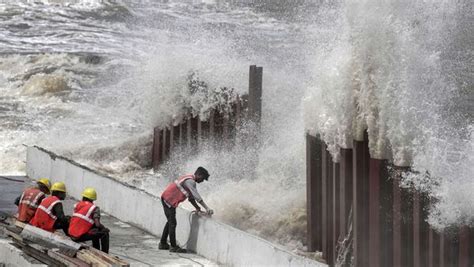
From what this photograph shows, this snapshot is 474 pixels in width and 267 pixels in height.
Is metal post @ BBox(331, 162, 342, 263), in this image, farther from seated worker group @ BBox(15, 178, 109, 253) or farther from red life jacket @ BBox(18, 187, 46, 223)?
red life jacket @ BBox(18, 187, 46, 223)

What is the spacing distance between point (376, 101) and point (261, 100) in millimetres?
5307

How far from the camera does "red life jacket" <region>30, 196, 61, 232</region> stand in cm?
1348

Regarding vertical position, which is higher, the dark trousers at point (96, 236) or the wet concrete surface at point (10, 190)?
the dark trousers at point (96, 236)

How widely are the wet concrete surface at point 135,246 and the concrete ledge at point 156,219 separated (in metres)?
0.14

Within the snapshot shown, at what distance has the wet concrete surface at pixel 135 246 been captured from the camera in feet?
45.6

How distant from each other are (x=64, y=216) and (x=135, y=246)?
1709 millimetres

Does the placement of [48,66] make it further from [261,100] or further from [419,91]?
[419,91]

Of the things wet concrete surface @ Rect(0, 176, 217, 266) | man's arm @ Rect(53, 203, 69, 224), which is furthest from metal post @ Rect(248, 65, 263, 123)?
man's arm @ Rect(53, 203, 69, 224)

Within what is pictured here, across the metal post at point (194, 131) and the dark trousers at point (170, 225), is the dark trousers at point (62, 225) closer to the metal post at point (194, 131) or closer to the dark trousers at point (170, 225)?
the dark trousers at point (170, 225)

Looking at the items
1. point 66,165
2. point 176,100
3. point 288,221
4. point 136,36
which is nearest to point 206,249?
point 288,221

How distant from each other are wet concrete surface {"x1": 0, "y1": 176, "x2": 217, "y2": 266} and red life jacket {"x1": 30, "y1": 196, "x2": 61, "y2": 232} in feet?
3.65

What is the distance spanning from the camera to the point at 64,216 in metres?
13.6

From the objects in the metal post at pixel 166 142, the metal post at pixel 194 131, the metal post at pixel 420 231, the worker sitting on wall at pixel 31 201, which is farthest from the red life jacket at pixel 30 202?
the metal post at pixel 166 142

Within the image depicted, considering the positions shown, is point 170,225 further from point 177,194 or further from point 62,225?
point 62,225
